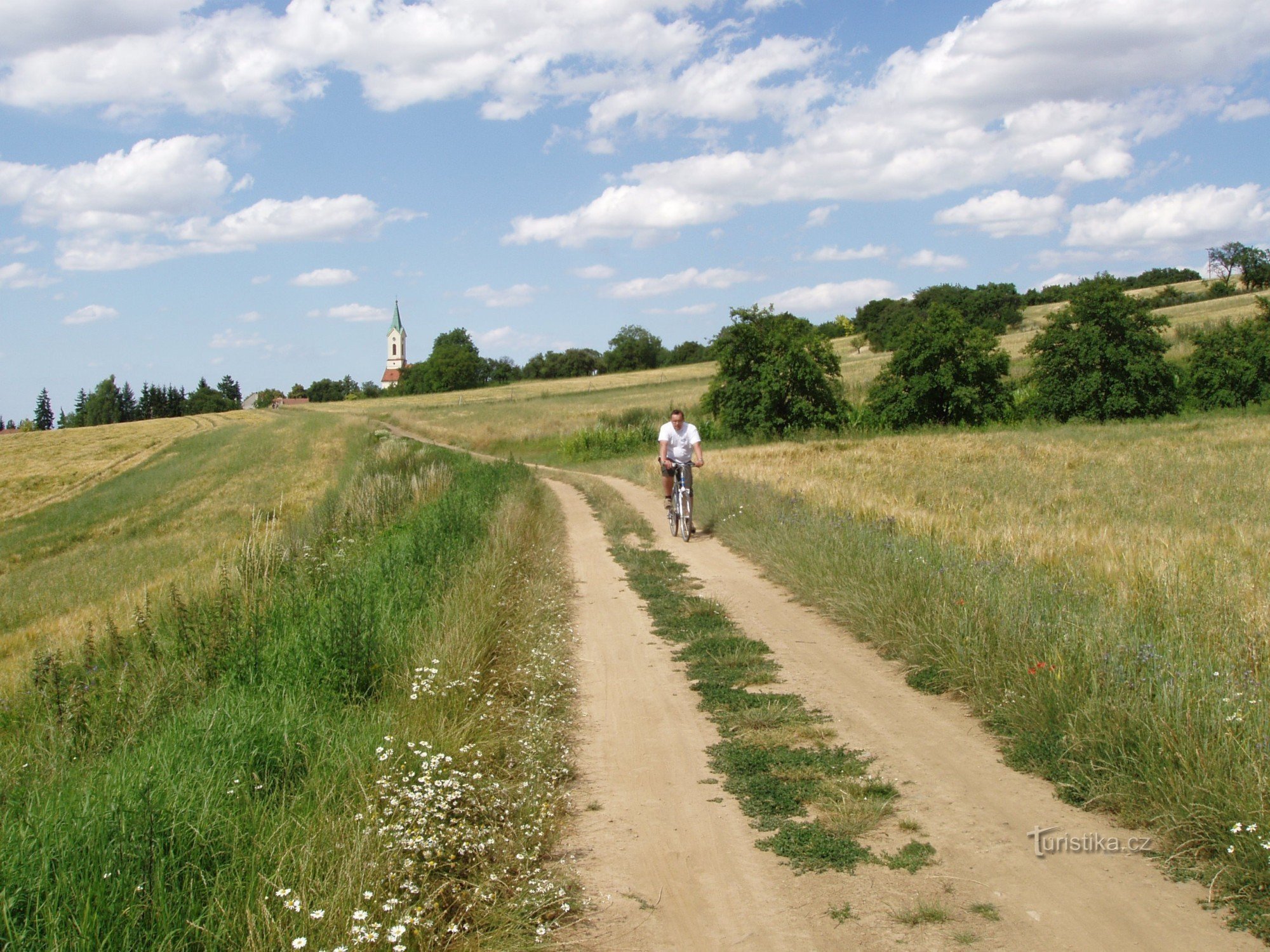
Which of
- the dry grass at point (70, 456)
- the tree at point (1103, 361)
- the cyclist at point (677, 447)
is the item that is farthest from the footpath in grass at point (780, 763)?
the dry grass at point (70, 456)

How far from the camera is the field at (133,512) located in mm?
16812

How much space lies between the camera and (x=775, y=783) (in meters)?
4.78

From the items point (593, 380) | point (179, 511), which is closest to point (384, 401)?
point (593, 380)

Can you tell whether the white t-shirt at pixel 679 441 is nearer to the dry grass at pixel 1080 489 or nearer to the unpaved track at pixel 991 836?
the dry grass at pixel 1080 489

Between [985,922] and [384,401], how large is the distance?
103 metres

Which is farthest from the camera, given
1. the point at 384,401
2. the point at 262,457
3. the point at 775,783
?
the point at 384,401

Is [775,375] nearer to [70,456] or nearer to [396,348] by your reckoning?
[70,456]

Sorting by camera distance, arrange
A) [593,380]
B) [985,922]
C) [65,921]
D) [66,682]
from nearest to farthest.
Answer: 1. [65,921]
2. [985,922]
3. [66,682]
4. [593,380]

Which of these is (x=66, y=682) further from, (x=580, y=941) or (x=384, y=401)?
(x=384, y=401)

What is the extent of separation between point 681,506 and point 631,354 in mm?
127631

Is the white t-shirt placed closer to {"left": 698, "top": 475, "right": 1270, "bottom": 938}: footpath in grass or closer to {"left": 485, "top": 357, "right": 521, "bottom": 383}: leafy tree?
{"left": 698, "top": 475, "right": 1270, "bottom": 938}: footpath in grass

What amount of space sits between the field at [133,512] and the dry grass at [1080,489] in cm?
1003

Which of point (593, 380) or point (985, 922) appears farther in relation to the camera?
point (593, 380)

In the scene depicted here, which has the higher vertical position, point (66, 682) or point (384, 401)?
point (384, 401)
